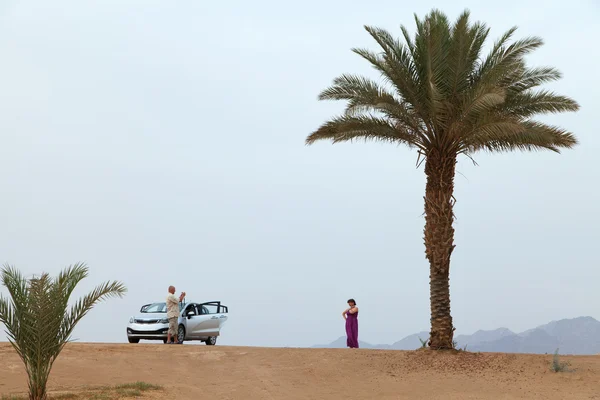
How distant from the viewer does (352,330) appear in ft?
77.9

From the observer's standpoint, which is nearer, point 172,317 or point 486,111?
point 486,111

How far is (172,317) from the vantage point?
23594 millimetres

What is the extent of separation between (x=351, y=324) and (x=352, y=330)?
21 centimetres

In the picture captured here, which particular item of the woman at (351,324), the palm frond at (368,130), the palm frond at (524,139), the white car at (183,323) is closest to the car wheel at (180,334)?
the white car at (183,323)

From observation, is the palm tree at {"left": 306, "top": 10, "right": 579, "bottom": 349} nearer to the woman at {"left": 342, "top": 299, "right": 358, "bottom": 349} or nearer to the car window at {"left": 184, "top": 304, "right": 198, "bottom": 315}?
the woman at {"left": 342, "top": 299, "right": 358, "bottom": 349}

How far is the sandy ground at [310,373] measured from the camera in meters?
17.9

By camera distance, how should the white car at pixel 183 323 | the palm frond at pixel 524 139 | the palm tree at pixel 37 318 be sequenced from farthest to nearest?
the white car at pixel 183 323 → the palm frond at pixel 524 139 → the palm tree at pixel 37 318

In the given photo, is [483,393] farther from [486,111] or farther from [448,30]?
[448,30]

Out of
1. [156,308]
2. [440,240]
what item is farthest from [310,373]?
[156,308]

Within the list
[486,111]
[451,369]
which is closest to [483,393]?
[451,369]

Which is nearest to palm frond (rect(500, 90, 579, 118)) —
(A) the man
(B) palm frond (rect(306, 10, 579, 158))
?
(B) palm frond (rect(306, 10, 579, 158))

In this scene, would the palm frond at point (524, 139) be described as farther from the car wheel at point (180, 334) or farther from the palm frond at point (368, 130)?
the car wheel at point (180, 334)

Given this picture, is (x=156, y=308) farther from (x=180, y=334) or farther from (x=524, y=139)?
(x=524, y=139)

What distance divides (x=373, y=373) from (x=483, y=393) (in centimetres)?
320
